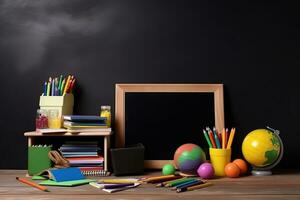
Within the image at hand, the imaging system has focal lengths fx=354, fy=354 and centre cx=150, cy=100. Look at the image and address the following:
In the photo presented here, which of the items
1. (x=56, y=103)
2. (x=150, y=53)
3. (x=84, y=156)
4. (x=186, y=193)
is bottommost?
(x=186, y=193)

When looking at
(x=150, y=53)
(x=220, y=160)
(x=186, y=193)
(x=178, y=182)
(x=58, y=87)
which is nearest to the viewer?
(x=186, y=193)

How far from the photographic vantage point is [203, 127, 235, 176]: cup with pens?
1731mm

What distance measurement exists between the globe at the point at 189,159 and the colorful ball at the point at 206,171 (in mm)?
39

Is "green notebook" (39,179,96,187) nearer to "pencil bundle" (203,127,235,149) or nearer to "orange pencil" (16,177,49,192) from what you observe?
"orange pencil" (16,177,49,192)

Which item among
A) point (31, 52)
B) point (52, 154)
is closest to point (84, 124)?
point (52, 154)

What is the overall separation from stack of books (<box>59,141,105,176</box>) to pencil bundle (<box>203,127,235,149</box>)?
550 millimetres

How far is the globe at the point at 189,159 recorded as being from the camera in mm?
1670

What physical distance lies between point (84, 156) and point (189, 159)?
52 cm

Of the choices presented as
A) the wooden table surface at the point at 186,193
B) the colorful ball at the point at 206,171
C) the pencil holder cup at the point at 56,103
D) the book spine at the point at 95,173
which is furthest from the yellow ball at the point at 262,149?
the pencil holder cup at the point at 56,103

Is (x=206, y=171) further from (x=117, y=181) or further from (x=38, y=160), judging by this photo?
(x=38, y=160)

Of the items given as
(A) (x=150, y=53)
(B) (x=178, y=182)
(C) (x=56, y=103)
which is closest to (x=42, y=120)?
(C) (x=56, y=103)

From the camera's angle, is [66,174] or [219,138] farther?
[219,138]

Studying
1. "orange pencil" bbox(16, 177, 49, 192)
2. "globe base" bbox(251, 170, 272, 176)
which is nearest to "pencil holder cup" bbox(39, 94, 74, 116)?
"orange pencil" bbox(16, 177, 49, 192)

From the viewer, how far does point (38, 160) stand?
1.74 m
